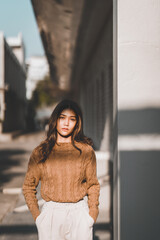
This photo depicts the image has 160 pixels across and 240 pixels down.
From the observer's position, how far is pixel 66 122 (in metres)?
2.10

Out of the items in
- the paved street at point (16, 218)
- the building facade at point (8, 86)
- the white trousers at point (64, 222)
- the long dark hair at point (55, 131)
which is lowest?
the paved street at point (16, 218)

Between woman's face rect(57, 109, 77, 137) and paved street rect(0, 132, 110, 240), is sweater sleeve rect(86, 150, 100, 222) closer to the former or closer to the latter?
woman's face rect(57, 109, 77, 137)

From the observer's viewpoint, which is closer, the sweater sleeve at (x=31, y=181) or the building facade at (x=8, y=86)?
the sweater sleeve at (x=31, y=181)

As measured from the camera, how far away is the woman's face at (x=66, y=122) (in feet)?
6.92

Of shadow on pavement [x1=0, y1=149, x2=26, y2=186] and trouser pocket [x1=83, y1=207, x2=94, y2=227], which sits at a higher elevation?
trouser pocket [x1=83, y1=207, x2=94, y2=227]

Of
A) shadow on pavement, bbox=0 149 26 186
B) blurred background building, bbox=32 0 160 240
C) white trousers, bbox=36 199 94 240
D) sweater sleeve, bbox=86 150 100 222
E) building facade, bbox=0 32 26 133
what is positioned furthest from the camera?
building facade, bbox=0 32 26 133

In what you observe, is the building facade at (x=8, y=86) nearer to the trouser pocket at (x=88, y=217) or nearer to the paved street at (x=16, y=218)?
the paved street at (x=16, y=218)

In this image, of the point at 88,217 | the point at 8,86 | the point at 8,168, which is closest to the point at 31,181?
the point at 88,217

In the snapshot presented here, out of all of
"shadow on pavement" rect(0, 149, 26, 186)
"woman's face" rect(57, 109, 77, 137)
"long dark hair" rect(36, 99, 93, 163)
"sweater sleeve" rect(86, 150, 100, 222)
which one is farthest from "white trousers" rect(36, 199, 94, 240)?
"shadow on pavement" rect(0, 149, 26, 186)

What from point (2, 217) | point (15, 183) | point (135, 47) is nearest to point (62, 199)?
point (135, 47)

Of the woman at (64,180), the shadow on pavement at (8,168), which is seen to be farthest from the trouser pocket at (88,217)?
the shadow on pavement at (8,168)

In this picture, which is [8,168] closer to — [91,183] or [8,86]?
[91,183]

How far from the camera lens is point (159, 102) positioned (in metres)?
2.55

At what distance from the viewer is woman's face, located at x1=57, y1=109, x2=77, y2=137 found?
2109 millimetres
